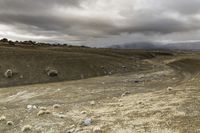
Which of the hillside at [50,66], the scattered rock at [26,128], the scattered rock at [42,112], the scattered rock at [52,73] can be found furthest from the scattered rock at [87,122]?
the scattered rock at [52,73]

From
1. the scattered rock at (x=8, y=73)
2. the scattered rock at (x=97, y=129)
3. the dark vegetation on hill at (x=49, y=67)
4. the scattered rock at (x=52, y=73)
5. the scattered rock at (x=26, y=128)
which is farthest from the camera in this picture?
the scattered rock at (x=52, y=73)

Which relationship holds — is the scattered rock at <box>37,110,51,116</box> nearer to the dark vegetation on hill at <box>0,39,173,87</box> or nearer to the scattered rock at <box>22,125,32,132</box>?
the scattered rock at <box>22,125,32,132</box>

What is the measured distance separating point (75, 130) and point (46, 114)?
475 centimetres

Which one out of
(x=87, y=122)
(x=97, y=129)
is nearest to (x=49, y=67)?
(x=87, y=122)

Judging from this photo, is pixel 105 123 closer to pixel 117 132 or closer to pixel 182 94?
pixel 117 132

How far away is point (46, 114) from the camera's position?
2162cm

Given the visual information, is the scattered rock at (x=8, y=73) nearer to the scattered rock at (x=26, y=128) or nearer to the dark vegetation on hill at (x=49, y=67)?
the dark vegetation on hill at (x=49, y=67)

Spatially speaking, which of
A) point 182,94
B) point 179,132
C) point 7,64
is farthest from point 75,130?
point 7,64

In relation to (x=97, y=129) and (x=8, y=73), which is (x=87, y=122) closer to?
(x=97, y=129)

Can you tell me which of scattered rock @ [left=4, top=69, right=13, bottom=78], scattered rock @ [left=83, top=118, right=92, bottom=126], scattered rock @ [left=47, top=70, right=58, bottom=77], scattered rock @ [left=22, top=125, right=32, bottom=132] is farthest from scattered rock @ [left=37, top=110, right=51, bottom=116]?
scattered rock @ [left=47, top=70, right=58, bottom=77]

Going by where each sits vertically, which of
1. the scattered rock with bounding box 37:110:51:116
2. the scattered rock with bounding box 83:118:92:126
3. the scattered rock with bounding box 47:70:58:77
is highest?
the scattered rock with bounding box 83:118:92:126

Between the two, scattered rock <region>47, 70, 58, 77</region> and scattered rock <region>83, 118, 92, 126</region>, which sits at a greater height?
scattered rock <region>83, 118, 92, 126</region>

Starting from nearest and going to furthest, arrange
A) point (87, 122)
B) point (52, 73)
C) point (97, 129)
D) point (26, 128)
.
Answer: point (97, 129) < point (26, 128) < point (87, 122) < point (52, 73)

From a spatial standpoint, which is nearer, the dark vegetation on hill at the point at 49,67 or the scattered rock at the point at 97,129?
the scattered rock at the point at 97,129
